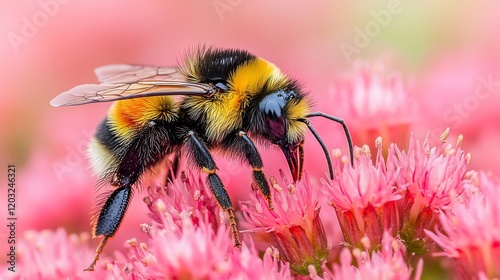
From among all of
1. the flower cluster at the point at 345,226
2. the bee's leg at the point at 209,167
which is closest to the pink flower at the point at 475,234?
the flower cluster at the point at 345,226

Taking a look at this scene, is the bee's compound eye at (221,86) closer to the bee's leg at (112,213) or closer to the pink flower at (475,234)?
the bee's leg at (112,213)

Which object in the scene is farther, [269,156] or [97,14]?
[97,14]

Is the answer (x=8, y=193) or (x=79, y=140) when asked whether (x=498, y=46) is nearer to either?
(x=79, y=140)

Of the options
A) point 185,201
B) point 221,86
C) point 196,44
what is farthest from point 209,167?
point 196,44

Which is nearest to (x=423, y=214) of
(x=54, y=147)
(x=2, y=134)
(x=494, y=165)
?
(x=494, y=165)

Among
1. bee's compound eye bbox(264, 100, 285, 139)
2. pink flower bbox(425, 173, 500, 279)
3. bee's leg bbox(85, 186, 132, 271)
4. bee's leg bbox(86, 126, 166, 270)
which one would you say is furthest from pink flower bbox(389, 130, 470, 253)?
bee's leg bbox(85, 186, 132, 271)
